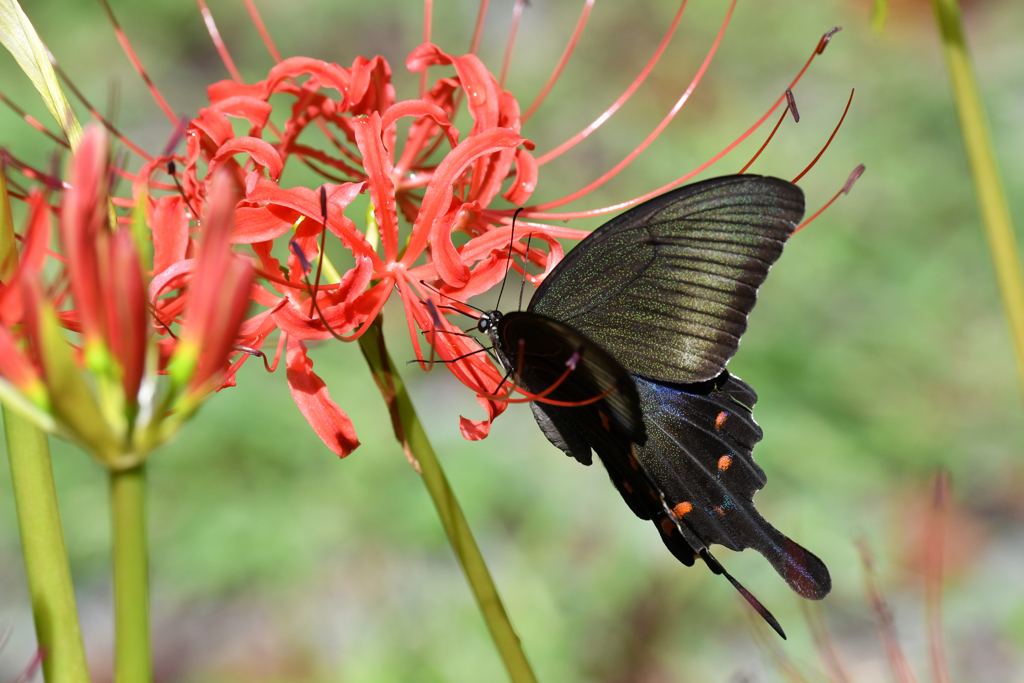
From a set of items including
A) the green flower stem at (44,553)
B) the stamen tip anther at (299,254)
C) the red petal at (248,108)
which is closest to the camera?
the green flower stem at (44,553)

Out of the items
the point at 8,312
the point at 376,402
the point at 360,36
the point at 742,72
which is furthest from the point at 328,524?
the point at 742,72

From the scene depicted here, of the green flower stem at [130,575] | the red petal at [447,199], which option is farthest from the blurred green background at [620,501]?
the green flower stem at [130,575]

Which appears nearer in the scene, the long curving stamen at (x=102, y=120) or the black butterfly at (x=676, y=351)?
the long curving stamen at (x=102, y=120)

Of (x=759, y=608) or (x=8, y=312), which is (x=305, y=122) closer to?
(x=8, y=312)

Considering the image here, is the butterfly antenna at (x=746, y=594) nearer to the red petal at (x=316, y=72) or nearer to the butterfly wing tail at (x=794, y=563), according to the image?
the butterfly wing tail at (x=794, y=563)

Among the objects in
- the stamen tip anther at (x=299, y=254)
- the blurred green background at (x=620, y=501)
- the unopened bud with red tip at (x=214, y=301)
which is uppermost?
the unopened bud with red tip at (x=214, y=301)

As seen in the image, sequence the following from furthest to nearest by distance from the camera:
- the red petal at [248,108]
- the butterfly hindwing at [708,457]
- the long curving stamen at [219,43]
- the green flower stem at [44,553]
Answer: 1. the butterfly hindwing at [708,457]
2. the long curving stamen at [219,43]
3. the red petal at [248,108]
4. the green flower stem at [44,553]

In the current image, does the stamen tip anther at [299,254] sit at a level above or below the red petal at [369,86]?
below
